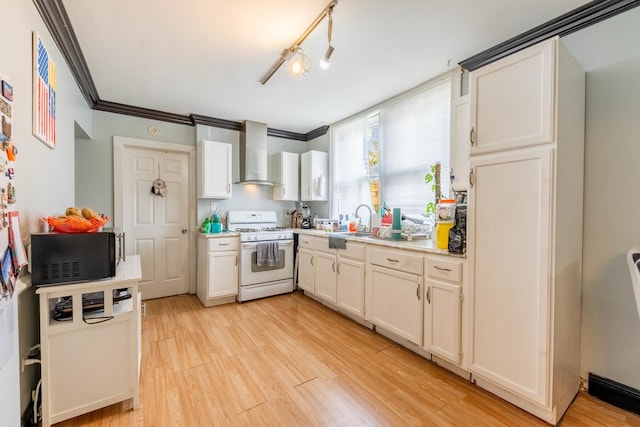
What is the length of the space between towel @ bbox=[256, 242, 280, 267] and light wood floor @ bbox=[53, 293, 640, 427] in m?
0.87

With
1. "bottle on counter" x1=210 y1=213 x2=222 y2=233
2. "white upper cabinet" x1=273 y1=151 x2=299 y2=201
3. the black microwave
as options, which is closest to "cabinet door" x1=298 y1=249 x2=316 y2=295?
"white upper cabinet" x1=273 y1=151 x2=299 y2=201

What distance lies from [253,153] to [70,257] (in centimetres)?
274

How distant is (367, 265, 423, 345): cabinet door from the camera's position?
2.17 meters

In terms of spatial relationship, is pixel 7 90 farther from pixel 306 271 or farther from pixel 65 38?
pixel 306 271

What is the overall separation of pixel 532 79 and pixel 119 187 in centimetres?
414

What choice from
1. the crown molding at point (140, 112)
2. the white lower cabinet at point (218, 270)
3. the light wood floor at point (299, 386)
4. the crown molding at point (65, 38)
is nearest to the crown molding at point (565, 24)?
the light wood floor at point (299, 386)

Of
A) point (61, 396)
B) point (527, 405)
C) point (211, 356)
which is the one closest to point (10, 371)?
point (61, 396)

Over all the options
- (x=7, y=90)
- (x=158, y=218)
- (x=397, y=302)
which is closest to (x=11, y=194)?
(x=7, y=90)

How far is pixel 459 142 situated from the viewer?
87.9 inches

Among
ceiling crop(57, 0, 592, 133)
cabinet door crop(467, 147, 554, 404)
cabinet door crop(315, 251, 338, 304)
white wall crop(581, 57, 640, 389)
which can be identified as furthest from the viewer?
cabinet door crop(315, 251, 338, 304)

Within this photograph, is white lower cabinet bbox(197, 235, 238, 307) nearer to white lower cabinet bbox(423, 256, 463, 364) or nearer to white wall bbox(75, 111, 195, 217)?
white wall bbox(75, 111, 195, 217)

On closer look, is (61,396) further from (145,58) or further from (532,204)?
(532,204)

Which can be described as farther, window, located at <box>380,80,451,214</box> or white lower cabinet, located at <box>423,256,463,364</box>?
window, located at <box>380,80,451,214</box>

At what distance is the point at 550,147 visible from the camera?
59.1 inches
